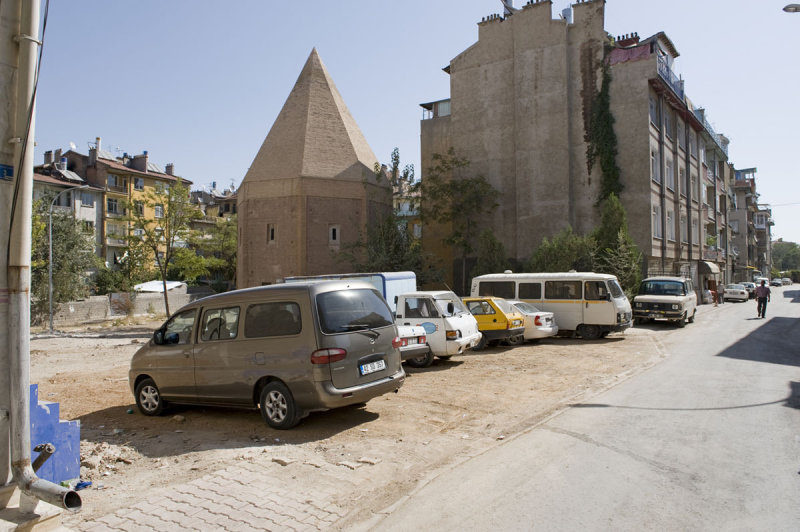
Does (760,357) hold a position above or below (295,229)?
below

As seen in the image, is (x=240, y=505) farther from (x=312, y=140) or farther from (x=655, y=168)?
(x=655, y=168)

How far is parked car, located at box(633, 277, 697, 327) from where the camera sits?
→ 2253 cm

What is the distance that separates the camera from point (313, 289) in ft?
24.2

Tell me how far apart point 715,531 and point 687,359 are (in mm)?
10582

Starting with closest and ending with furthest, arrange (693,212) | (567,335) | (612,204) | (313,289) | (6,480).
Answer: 1. (6,480)
2. (313,289)
3. (567,335)
4. (612,204)
5. (693,212)

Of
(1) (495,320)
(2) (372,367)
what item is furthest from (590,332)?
(2) (372,367)

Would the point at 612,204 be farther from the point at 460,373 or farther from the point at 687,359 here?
the point at 460,373

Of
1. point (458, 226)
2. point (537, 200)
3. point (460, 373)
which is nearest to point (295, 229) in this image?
point (458, 226)

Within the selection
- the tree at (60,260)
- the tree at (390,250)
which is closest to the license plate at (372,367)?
the tree at (390,250)

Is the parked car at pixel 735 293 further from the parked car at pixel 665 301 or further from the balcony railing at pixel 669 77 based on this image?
the parked car at pixel 665 301

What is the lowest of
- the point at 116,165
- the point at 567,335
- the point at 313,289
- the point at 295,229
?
the point at 567,335

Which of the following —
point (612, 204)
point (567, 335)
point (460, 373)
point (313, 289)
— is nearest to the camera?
point (313, 289)

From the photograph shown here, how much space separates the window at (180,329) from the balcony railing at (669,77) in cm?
2934

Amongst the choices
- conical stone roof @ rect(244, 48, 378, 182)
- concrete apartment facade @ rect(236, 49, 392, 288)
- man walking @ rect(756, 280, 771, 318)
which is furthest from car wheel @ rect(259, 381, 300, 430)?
man walking @ rect(756, 280, 771, 318)
